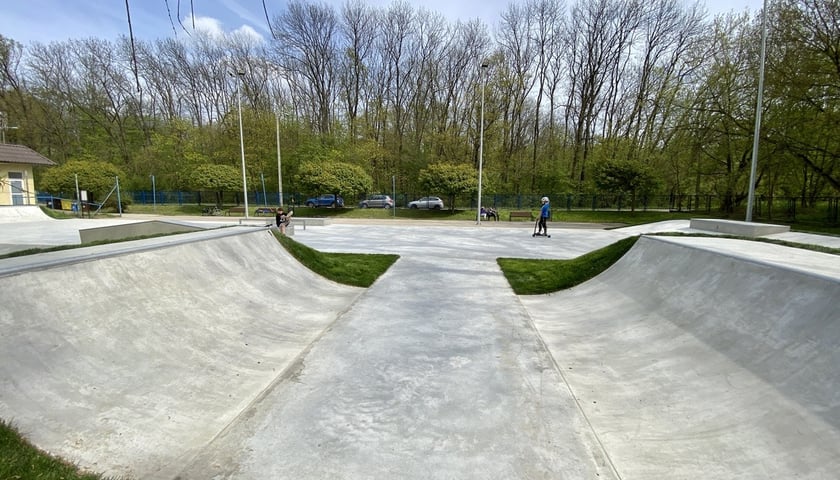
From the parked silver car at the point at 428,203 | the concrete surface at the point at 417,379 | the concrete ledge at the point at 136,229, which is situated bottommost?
the concrete surface at the point at 417,379

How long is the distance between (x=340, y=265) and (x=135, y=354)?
242 inches

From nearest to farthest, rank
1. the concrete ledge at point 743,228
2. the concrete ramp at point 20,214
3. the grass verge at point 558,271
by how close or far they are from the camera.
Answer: the grass verge at point 558,271
the concrete ledge at point 743,228
the concrete ramp at point 20,214

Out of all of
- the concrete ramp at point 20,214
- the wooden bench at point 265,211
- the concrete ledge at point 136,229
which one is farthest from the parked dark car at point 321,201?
the concrete ledge at point 136,229

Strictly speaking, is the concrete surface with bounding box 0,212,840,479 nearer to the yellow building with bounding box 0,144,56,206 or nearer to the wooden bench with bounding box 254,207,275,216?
the wooden bench with bounding box 254,207,275,216

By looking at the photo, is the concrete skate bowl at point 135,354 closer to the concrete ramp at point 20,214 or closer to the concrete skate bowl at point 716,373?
the concrete skate bowl at point 716,373

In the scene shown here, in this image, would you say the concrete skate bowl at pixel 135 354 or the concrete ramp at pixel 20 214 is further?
the concrete ramp at pixel 20 214

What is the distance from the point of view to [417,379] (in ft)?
12.8

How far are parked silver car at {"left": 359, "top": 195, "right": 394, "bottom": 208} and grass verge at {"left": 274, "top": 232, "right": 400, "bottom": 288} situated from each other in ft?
89.4

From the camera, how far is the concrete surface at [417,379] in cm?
261

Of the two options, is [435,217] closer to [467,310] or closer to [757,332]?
[467,310]

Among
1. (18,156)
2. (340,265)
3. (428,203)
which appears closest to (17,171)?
(18,156)

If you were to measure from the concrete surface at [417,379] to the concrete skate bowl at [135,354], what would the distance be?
0.05ft

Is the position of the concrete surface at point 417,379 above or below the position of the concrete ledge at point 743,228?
below

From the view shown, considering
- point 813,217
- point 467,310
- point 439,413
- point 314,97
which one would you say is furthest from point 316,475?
point 314,97
